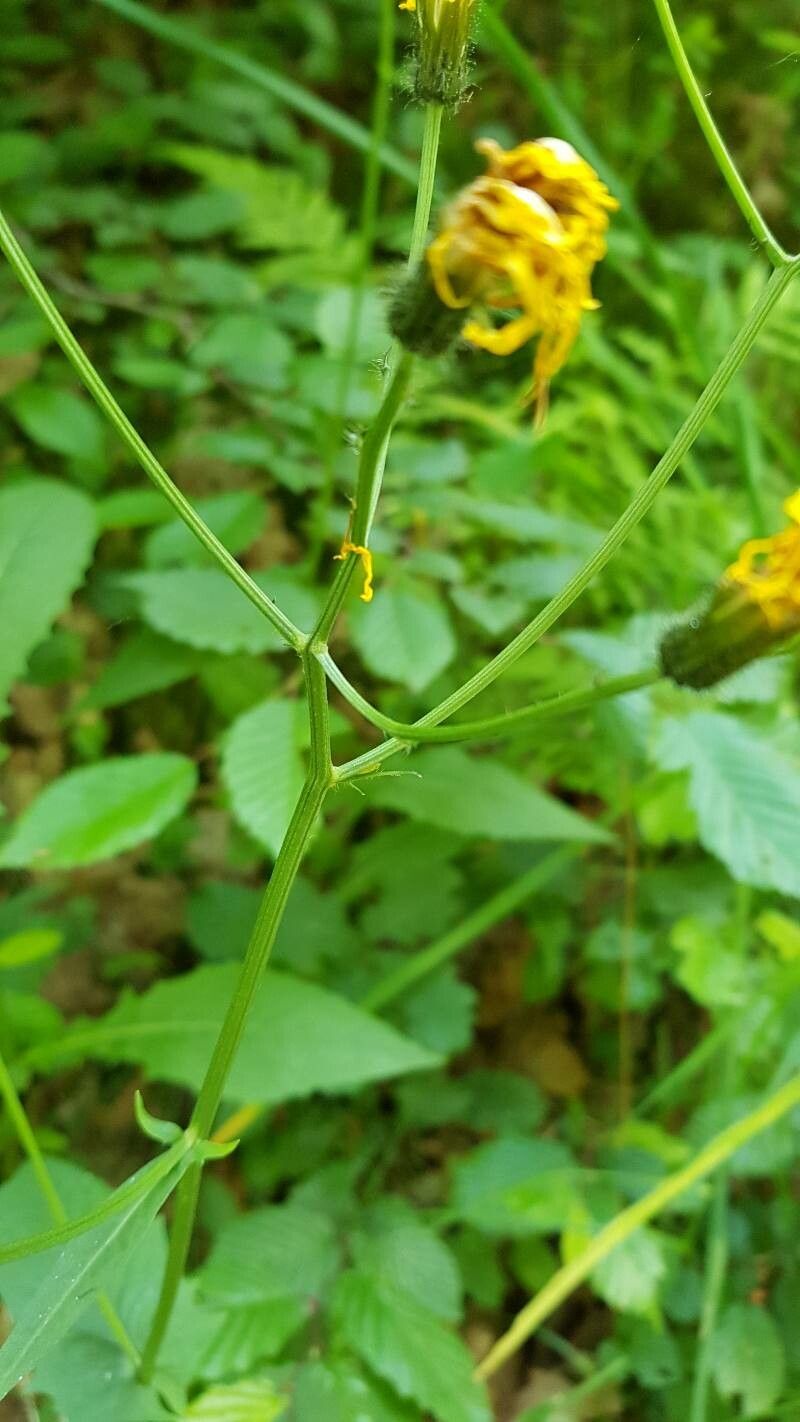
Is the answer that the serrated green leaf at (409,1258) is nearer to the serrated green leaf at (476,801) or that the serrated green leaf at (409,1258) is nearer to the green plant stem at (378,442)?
the serrated green leaf at (476,801)

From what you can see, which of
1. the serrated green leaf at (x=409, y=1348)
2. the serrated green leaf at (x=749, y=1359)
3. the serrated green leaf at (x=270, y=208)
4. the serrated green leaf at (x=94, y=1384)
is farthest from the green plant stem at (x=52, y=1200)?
the serrated green leaf at (x=270, y=208)

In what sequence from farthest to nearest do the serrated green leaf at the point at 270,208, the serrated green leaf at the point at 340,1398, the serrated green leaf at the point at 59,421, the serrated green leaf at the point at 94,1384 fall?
the serrated green leaf at the point at 270,208
the serrated green leaf at the point at 59,421
the serrated green leaf at the point at 340,1398
the serrated green leaf at the point at 94,1384

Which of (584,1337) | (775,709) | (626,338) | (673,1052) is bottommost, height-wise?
(584,1337)

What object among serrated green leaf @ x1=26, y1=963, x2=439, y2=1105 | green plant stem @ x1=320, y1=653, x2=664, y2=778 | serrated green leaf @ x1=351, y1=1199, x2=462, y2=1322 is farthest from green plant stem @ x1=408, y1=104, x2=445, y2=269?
serrated green leaf @ x1=351, y1=1199, x2=462, y2=1322

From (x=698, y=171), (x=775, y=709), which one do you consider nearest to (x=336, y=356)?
(x=775, y=709)

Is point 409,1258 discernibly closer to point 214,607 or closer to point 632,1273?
point 632,1273

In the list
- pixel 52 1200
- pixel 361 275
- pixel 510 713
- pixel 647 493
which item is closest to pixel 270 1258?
pixel 52 1200

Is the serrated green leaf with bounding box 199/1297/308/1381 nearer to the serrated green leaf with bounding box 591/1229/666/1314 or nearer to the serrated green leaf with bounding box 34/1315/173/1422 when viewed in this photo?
the serrated green leaf with bounding box 34/1315/173/1422

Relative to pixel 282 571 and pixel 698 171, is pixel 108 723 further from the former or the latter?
pixel 698 171
